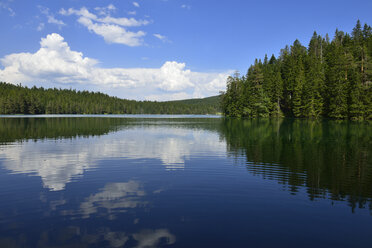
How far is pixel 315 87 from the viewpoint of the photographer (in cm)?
10088

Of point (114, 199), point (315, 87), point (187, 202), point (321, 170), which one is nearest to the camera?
point (187, 202)

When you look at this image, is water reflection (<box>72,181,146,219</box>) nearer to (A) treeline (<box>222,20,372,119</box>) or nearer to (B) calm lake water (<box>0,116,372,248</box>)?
(B) calm lake water (<box>0,116,372,248</box>)

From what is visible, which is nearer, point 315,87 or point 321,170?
point 321,170

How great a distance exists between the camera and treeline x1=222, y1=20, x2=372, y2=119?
87.4 metres

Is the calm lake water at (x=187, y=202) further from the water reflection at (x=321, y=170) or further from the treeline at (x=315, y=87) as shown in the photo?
the treeline at (x=315, y=87)

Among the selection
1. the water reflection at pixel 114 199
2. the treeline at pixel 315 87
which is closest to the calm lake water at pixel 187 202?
the water reflection at pixel 114 199

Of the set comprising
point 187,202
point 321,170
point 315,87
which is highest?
point 315,87

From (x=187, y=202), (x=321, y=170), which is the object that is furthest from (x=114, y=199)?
(x=321, y=170)

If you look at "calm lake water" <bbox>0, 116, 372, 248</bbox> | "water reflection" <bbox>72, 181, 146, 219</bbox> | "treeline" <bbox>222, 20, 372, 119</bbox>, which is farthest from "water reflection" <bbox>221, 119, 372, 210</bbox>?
"treeline" <bbox>222, 20, 372, 119</bbox>

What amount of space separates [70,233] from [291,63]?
137297mm

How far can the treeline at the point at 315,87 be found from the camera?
87375 millimetres

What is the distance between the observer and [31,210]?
10898 millimetres

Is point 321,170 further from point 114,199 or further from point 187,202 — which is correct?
point 114,199

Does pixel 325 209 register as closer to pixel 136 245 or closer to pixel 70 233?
pixel 136 245
